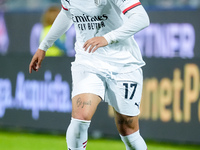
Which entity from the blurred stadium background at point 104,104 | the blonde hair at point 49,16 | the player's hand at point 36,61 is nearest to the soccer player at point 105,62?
the player's hand at point 36,61

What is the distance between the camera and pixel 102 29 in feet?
14.6

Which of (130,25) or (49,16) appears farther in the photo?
(49,16)

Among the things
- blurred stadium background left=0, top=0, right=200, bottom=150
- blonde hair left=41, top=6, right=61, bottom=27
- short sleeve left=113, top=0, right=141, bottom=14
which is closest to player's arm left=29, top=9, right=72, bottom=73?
short sleeve left=113, top=0, right=141, bottom=14

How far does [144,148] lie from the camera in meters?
4.82

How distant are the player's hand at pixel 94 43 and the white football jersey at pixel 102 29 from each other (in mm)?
312

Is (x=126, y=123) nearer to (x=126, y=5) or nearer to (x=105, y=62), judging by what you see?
(x=105, y=62)

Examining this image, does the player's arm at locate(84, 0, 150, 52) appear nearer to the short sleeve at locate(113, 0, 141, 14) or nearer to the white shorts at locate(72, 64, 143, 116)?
the short sleeve at locate(113, 0, 141, 14)

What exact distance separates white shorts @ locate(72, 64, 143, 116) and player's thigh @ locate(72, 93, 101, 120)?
49 mm

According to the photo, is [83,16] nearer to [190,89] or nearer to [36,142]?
[190,89]

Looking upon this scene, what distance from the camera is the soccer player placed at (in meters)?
4.19

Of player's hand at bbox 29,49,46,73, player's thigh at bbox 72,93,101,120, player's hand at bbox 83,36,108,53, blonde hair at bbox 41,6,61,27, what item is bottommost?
player's thigh at bbox 72,93,101,120

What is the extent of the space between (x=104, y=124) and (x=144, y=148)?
8.68ft

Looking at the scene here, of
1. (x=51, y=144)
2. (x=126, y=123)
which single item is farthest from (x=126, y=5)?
(x=51, y=144)

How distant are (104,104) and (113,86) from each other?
2916mm
